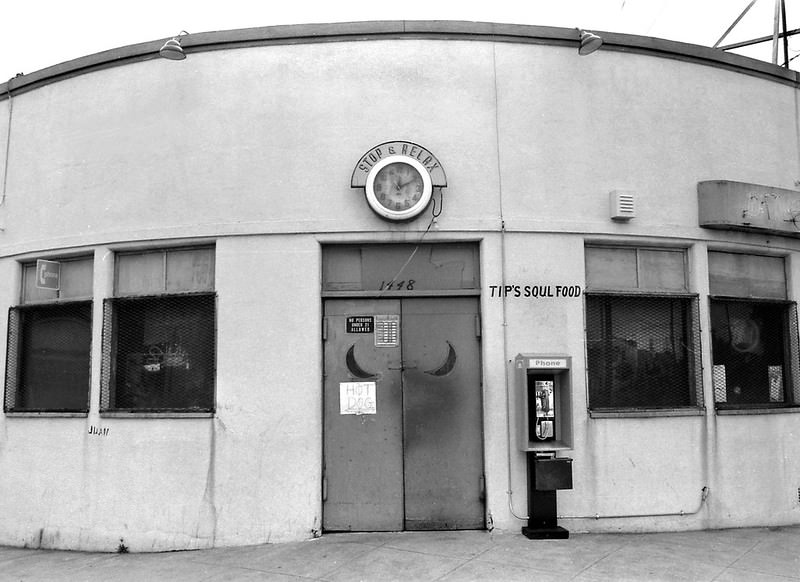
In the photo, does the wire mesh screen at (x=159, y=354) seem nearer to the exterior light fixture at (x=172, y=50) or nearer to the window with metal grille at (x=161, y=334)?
the window with metal grille at (x=161, y=334)

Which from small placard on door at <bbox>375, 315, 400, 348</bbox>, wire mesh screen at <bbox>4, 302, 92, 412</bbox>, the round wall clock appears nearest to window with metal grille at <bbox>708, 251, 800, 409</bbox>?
the round wall clock

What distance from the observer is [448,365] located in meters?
7.93

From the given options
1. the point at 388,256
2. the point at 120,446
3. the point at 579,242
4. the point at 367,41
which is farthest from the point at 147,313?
the point at 579,242

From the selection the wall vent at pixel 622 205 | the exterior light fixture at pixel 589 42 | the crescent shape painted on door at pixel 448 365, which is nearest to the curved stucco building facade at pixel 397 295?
the crescent shape painted on door at pixel 448 365

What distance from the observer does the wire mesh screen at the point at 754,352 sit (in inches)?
341

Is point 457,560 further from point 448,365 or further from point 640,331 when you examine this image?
point 640,331

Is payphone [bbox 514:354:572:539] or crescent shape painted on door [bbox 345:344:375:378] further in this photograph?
crescent shape painted on door [bbox 345:344:375:378]

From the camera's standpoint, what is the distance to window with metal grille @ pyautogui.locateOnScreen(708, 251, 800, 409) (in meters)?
8.68

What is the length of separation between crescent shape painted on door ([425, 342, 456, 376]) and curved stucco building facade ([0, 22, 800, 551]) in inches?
0.9

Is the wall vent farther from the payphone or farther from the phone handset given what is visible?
the phone handset

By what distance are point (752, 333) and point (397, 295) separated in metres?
4.55

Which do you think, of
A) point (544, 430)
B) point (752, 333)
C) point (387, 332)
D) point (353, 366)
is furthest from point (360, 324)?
point (752, 333)

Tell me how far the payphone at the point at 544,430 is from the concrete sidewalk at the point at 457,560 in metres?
0.29

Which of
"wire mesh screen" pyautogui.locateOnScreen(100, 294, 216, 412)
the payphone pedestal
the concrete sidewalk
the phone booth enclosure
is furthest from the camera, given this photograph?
"wire mesh screen" pyautogui.locateOnScreen(100, 294, 216, 412)
